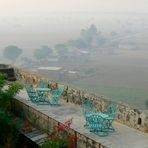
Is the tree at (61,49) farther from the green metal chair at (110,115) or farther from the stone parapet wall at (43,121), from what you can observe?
the green metal chair at (110,115)

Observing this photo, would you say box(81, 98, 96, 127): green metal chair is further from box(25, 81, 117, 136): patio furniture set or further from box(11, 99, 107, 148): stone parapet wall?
box(11, 99, 107, 148): stone parapet wall

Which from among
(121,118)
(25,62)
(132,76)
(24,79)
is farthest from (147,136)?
(25,62)

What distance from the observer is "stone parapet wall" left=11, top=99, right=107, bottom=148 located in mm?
9395

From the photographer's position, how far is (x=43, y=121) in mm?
11180

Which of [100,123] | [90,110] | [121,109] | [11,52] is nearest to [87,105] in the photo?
[90,110]

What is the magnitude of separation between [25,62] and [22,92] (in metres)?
114

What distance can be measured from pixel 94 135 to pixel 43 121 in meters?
1.98

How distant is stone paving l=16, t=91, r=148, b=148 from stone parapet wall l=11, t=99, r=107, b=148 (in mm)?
130

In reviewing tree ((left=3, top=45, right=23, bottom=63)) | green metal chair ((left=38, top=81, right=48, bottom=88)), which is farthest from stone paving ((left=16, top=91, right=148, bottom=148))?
tree ((left=3, top=45, right=23, bottom=63))

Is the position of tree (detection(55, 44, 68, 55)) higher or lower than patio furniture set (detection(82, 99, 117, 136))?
higher

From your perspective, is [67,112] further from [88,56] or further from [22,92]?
[88,56]

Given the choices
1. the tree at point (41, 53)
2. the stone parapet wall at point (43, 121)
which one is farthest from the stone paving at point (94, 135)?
the tree at point (41, 53)

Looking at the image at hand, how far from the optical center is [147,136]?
975 cm

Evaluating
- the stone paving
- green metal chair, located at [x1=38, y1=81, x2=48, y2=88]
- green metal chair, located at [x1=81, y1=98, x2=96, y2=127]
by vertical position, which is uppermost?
green metal chair, located at [x1=38, y1=81, x2=48, y2=88]
